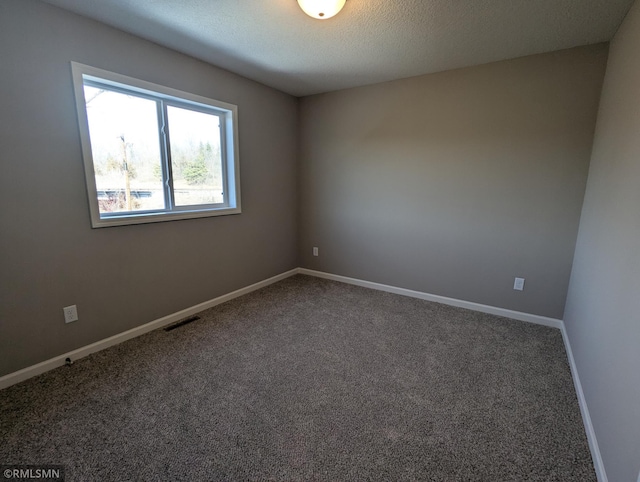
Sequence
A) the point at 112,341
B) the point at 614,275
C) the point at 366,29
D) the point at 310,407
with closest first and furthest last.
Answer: the point at 614,275 < the point at 310,407 < the point at 366,29 < the point at 112,341

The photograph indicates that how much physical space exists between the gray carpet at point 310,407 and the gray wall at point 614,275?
0.93ft

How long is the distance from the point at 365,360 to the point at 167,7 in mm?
2807

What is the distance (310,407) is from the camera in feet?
5.65

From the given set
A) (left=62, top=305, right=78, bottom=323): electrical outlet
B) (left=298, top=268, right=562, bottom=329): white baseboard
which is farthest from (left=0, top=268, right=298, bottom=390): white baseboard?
(left=298, top=268, right=562, bottom=329): white baseboard

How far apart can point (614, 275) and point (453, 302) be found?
1761 mm

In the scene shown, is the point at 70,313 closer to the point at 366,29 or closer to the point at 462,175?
the point at 366,29

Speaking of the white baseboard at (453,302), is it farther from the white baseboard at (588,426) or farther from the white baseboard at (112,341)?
the white baseboard at (112,341)

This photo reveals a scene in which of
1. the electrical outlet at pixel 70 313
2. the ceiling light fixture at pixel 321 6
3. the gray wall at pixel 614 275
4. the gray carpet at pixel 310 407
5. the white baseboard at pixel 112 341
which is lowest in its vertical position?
the gray carpet at pixel 310 407

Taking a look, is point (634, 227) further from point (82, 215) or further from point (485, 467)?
point (82, 215)

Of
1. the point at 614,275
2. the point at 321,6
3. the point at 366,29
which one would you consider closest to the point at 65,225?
the point at 321,6

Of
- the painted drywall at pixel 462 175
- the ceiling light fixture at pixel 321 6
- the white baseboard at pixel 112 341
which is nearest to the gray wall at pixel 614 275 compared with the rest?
the painted drywall at pixel 462 175

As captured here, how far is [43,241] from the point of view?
1.96m

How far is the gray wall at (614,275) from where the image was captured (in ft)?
3.87

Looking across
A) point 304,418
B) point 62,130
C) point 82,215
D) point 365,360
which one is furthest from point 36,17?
point 365,360
